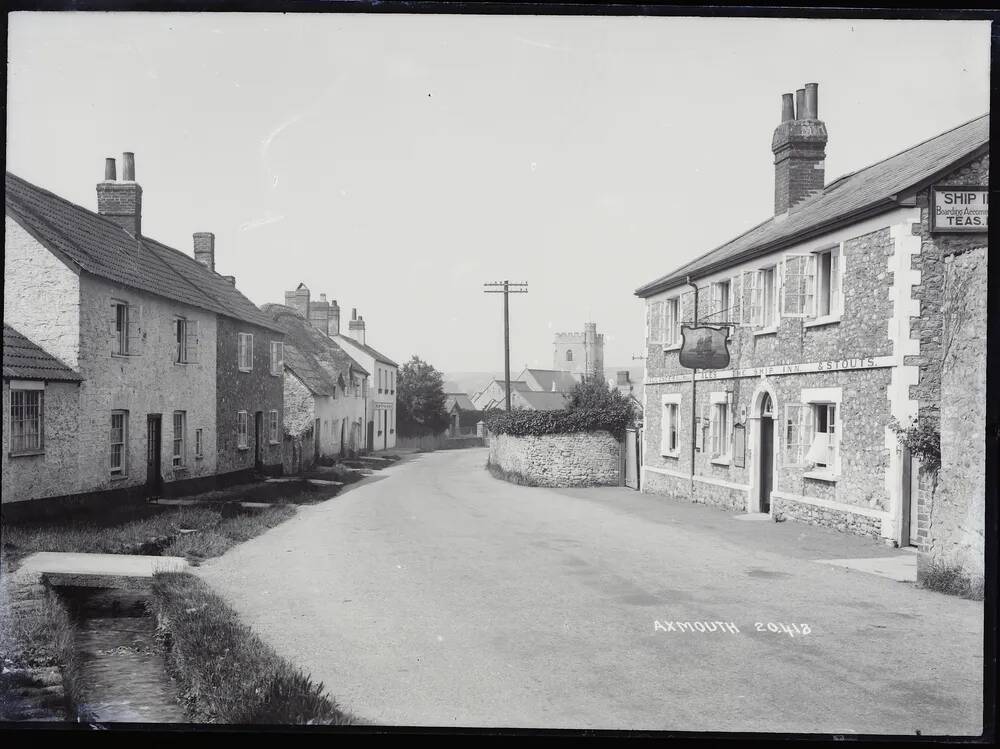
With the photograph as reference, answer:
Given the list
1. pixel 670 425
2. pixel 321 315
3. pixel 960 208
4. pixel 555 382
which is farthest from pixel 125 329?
pixel 670 425

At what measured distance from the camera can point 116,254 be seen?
22.6 ft

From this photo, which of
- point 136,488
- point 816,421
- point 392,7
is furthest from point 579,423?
point 392,7

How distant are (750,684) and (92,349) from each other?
6335 millimetres

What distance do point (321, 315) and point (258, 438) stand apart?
1574mm

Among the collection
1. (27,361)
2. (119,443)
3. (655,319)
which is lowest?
(119,443)

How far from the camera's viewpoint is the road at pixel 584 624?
5113 mm

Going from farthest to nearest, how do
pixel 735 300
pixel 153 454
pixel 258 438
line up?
pixel 735 300, pixel 258 438, pixel 153 454

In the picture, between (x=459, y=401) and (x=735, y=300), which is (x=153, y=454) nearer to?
(x=459, y=401)

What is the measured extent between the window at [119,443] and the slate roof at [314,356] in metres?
1.69

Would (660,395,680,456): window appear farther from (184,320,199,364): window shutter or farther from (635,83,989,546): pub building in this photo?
(184,320,199,364): window shutter

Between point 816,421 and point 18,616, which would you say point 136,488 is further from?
point 816,421

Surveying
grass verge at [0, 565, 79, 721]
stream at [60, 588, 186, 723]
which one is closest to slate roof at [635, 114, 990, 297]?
stream at [60, 588, 186, 723]

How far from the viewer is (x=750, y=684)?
5359 mm

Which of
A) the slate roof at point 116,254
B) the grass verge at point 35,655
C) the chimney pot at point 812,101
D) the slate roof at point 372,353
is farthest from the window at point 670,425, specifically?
the grass verge at point 35,655
